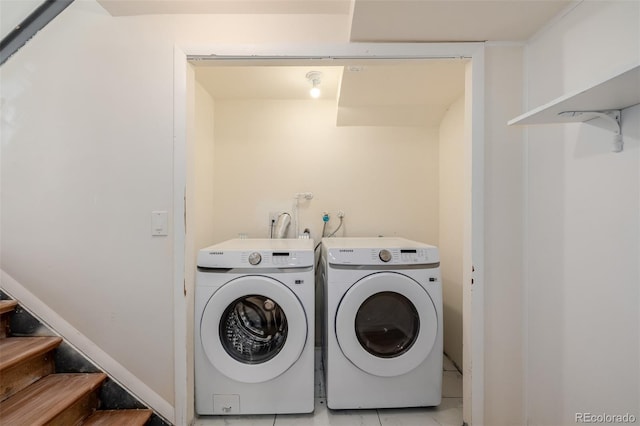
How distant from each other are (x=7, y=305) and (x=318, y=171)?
76.8 inches

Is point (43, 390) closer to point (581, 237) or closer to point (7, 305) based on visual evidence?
point (7, 305)

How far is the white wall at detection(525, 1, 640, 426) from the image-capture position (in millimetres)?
903

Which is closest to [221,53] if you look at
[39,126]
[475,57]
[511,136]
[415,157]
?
[39,126]

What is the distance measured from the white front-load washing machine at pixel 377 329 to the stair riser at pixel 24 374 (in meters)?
1.37

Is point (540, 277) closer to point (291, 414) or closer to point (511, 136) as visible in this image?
point (511, 136)

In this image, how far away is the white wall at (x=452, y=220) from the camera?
1.94 metres

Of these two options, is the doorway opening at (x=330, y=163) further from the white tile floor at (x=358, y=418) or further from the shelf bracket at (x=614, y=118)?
the shelf bracket at (x=614, y=118)

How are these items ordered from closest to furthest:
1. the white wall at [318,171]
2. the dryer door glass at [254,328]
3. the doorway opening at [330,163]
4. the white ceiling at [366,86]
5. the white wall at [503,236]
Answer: the white wall at [503,236]
the dryer door glass at [254,328]
the white ceiling at [366,86]
the doorway opening at [330,163]
the white wall at [318,171]

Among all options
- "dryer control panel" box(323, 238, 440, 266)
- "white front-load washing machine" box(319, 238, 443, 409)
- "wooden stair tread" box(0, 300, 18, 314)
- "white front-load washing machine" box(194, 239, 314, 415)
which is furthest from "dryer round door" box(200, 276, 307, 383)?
"wooden stair tread" box(0, 300, 18, 314)

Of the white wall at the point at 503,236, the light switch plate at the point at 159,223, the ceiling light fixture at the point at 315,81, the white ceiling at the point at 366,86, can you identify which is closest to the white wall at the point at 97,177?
the light switch plate at the point at 159,223

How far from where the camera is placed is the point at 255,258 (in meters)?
1.43

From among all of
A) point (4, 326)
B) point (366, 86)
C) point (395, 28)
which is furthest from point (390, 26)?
point (4, 326)

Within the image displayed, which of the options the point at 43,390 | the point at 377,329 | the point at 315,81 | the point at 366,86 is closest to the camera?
the point at 43,390

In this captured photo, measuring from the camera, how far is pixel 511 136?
135 cm
